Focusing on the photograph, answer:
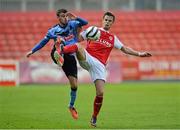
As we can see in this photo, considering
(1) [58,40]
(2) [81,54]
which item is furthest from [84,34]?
(1) [58,40]

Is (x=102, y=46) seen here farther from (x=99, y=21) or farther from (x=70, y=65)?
(x=99, y=21)

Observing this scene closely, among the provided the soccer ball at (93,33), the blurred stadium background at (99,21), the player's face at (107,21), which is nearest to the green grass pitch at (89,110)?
the soccer ball at (93,33)

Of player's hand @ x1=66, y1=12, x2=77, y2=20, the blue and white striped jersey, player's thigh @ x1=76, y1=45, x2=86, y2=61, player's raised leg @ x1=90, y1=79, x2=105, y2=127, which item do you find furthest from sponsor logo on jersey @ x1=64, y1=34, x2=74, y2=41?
player's raised leg @ x1=90, y1=79, x2=105, y2=127

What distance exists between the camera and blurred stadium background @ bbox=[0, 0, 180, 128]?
961 inches

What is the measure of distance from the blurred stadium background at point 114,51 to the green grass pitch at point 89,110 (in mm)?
39

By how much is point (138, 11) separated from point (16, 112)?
28045mm

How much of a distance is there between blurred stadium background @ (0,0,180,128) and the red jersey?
423cm

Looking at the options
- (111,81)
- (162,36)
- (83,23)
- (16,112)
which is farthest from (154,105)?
(162,36)

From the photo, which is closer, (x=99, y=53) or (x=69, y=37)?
(x=99, y=53)

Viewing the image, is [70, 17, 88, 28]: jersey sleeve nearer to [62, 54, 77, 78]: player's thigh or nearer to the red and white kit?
the red and white kit

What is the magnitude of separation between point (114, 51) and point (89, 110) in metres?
20.4

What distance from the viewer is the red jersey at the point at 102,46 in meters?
13.4

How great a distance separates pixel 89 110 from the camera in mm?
17938

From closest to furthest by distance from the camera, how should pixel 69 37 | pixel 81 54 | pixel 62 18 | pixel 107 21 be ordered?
pixel 107 21 < pixel 81 54 < pixel 62 18 < pixel 69 37
